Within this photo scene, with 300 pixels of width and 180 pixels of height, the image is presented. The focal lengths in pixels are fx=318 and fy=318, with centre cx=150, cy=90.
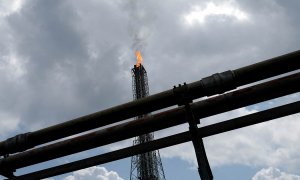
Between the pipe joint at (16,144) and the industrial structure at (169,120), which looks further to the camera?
the pipe joint at (16,144)

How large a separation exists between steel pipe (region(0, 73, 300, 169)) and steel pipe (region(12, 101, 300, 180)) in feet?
0.89

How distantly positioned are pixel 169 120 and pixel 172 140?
39 centimetres

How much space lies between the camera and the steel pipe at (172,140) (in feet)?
15.0

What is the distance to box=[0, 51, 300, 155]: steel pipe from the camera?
4816mm

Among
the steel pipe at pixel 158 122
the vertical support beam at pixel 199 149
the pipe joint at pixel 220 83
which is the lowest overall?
the vertical support beam at pixel 199 149

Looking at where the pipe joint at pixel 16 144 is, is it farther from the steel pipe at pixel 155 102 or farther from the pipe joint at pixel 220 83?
the pipe joint at pixel 220 83

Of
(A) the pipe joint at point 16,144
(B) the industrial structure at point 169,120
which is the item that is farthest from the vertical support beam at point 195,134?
(A) the pipe joint at point 16,144

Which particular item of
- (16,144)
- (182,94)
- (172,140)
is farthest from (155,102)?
(16,144)

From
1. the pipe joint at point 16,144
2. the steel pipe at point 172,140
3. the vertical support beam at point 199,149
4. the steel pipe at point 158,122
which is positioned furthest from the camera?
the pipe joint at point 16,144

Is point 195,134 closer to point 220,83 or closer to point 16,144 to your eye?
point 220,83

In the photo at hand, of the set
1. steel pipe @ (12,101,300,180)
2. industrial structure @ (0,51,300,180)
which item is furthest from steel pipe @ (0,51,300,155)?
steel pipe @ (12,101,300,180)

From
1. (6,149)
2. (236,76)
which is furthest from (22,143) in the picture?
(236,76)

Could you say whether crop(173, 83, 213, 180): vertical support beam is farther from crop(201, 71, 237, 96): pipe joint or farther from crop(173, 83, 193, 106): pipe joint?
crop(201, 71, 237, 96): pipe joint

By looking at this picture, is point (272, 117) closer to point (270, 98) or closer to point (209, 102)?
point (270, 98)
